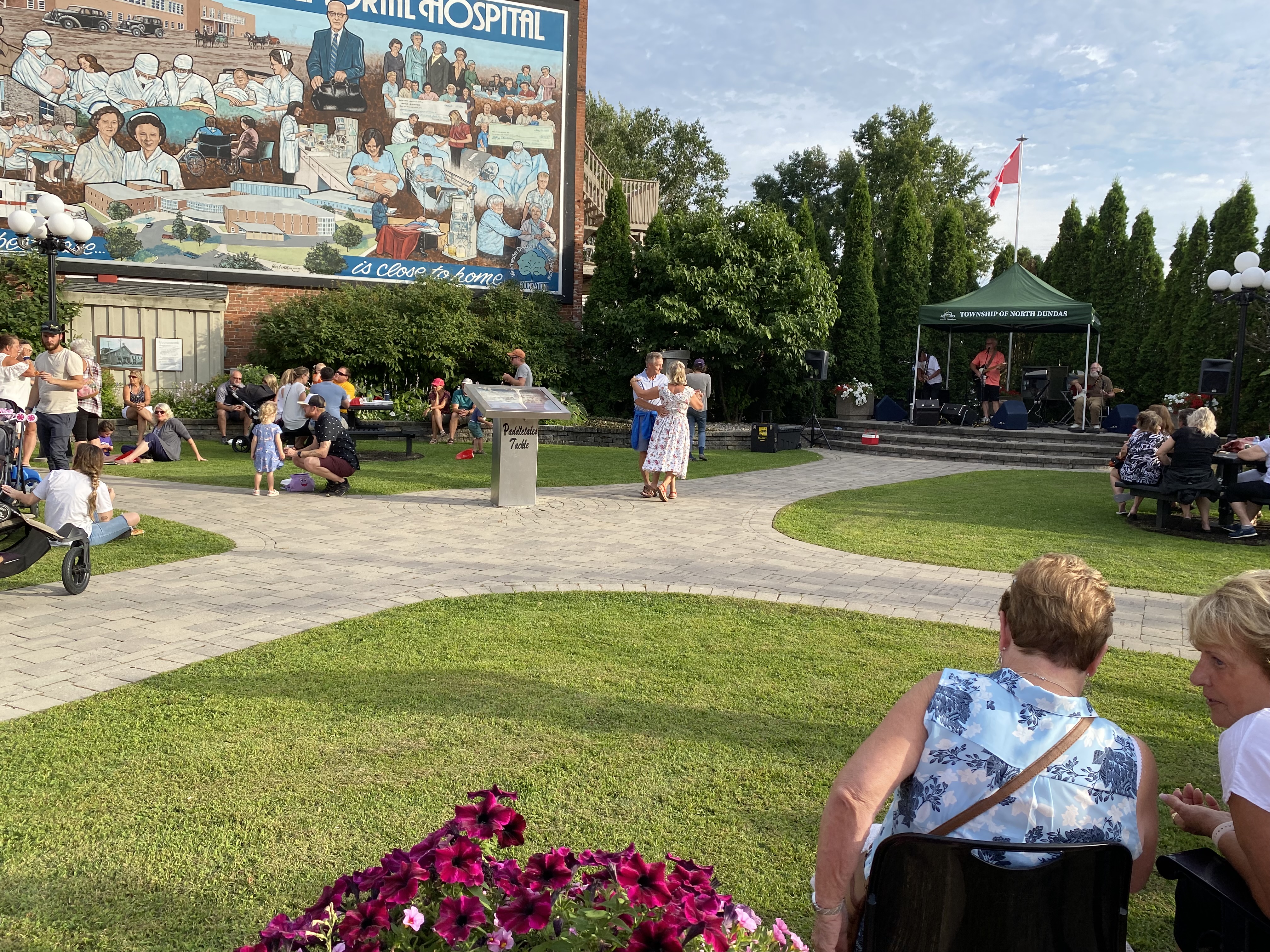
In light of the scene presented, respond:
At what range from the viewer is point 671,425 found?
36.8 feet

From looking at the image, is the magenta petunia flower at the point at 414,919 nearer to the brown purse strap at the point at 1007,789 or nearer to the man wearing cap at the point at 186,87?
the brown purse strap at the point at 1007,789

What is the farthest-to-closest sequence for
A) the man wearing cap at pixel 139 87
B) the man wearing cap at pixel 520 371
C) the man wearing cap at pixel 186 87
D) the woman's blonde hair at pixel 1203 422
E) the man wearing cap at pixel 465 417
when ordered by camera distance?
the man wearing cap at pixel 186 87
the man wearing cap at pixel 139 87
the man wearing cap at pixel 465 417
the man wearing cap at pixel 520 371
the woman's blonde hair at pixel 1203 422

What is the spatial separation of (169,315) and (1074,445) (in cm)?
1867

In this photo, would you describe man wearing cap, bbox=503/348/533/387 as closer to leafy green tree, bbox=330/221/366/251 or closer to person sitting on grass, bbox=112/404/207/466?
person sitting on grass, bbox=112/404/207/466

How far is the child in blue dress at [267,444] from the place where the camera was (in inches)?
420

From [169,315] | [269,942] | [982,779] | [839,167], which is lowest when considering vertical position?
[269,942]

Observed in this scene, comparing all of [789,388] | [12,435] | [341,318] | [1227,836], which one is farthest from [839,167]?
[1227,836]

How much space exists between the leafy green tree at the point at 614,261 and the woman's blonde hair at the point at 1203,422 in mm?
13733

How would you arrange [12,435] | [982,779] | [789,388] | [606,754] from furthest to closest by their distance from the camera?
[789,388] → [12,435] → [606,754] → [982,779]

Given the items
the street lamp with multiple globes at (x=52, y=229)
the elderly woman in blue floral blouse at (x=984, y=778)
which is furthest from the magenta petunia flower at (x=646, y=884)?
the street lamp with multiple globes at (x=52, y=229)

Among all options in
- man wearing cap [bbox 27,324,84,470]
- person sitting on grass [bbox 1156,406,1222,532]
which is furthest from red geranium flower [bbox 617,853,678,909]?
man wearing cap [bbox 27,324,84,470]

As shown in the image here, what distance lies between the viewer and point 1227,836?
212 cm

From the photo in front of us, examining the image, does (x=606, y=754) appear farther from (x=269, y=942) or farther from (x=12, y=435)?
(x=12, y=435)

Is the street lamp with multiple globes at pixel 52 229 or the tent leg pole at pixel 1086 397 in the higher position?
the street lamp with multiple globes at pixel 52 229
